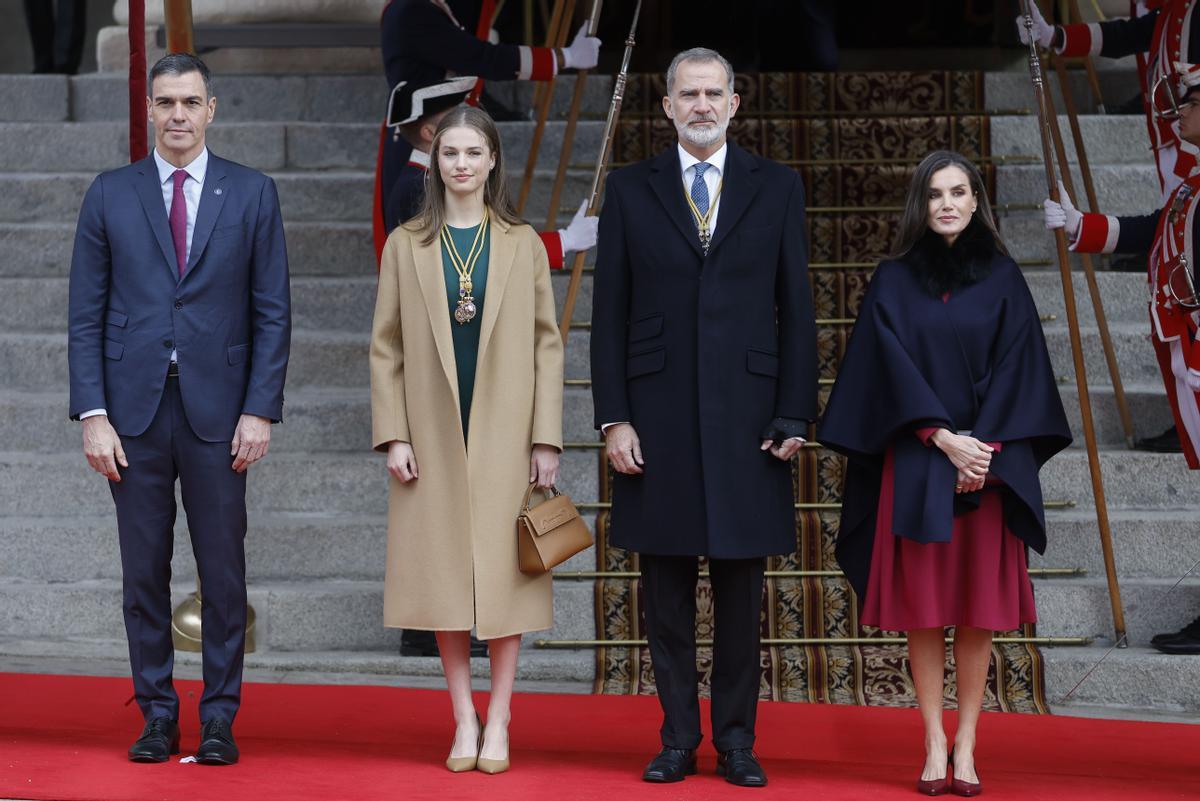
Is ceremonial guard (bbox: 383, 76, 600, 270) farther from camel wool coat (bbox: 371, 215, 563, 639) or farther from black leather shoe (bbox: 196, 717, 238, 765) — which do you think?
black leather shoe (bbox: 196, 717, 238, 765)

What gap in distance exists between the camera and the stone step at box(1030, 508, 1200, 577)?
18.1 feet

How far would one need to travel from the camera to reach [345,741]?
445 cm

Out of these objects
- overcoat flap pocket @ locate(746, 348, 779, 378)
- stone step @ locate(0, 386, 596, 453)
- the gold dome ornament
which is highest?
overcoat flap pocket @ locate(746, 348, 779, 378)

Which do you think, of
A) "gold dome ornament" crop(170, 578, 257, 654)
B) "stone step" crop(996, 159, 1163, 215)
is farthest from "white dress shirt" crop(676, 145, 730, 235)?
"stone step" crop(996, 159, 1163, 215)

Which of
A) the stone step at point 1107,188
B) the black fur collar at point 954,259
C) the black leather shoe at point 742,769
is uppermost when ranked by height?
the stone step at point 1107,188

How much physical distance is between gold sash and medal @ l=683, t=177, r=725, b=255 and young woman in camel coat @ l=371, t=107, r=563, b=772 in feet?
1.29

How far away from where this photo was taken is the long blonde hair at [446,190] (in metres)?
4.15

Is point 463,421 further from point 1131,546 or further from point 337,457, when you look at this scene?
point 1131,546

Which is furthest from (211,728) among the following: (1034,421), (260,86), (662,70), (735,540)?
(662,70)

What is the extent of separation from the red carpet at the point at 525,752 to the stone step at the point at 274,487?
95 cm

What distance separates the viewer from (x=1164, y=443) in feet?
19.2

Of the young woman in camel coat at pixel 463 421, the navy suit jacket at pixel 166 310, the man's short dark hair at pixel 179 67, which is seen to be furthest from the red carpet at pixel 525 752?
the man's short dark hair at pixel 179 67

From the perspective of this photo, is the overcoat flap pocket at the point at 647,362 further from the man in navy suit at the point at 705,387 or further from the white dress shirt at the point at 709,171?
the white dress shirt at the point at 709,171

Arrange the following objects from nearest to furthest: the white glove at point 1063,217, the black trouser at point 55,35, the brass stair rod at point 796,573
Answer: the white glove at point 1063,217, the brass stair rod at point 796,573, the black trouser at point 55,35
